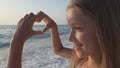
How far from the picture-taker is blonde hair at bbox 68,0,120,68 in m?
1.92

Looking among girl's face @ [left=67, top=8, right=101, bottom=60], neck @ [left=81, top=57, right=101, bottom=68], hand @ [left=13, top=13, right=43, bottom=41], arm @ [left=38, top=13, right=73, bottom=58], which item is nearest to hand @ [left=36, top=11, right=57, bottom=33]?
arm @ [left=38, top=13, right=73, bottom=58]

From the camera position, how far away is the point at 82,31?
6.52ft

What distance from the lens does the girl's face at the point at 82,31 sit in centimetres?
195

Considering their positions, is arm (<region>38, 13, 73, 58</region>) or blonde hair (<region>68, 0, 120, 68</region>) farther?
arm (<region>38, 13, 73, 58</region>)

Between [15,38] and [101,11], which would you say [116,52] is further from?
[15,38]

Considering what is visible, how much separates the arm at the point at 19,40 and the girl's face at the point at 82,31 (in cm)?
28

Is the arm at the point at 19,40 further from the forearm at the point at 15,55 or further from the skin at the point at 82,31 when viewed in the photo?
the skin at the point at 82,31

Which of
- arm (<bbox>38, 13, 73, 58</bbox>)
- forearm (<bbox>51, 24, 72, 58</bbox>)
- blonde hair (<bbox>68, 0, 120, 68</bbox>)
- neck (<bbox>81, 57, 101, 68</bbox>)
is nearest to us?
blonde hair (<bbox>68, 0, 120, 68</bbox>)

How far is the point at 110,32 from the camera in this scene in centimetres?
196

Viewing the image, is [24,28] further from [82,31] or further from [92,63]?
[92,63]

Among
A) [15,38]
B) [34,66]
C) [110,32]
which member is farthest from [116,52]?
[34,66]

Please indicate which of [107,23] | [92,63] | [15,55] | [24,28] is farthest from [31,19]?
[92,63]

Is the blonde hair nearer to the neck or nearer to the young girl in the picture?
the young girl

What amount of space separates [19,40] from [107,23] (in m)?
0.61
